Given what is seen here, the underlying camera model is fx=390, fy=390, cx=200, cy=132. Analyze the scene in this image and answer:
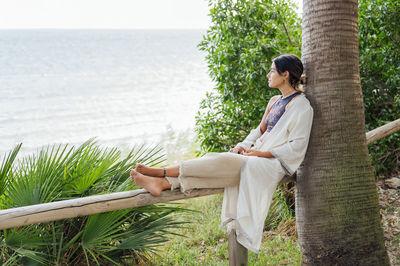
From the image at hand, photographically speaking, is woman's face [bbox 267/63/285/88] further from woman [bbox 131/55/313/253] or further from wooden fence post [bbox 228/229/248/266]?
wooden fence post [bbox 228/229/248/266]

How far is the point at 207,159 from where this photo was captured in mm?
2926

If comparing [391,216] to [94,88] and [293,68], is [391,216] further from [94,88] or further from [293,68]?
[94,88]

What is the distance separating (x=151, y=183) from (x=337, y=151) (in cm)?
146

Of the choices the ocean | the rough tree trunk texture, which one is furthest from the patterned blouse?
the ocean

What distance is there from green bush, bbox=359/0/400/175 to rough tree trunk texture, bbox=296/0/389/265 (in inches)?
83.5

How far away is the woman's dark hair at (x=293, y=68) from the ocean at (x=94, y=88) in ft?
27.6

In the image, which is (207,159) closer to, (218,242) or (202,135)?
(218,242)

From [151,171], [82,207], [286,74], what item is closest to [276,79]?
[286,74]

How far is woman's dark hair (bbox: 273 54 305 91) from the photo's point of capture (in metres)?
3.21

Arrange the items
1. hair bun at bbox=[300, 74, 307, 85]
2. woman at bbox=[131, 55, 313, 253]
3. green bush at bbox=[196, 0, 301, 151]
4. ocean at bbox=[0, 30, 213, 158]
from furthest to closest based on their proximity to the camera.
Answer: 1. ocean at bbox=[0, 30, 213, 158]
2. green bush at bbox=[196, 0, 301, 151]
3. hair bun at bbox=[300, 74, 307, 85]
4. woman at bbox=[131, 55, 313, 253]

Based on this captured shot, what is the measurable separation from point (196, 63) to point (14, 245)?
4331 cm

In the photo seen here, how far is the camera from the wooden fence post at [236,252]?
118 inches

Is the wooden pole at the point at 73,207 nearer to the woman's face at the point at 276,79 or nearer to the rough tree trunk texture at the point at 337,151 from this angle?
the rough tree trunk texture at the point at 337,151

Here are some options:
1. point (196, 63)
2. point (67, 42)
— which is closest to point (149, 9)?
point (67, 42)
